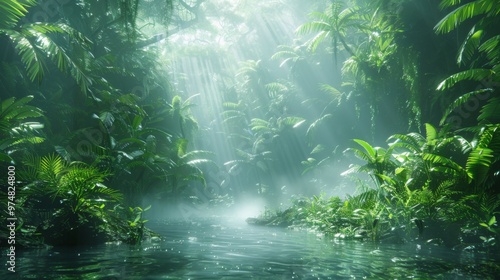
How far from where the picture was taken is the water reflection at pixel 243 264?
10.6 ft

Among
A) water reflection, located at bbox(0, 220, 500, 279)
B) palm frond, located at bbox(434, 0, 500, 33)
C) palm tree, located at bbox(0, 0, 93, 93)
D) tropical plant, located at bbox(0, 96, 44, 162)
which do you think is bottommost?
water reflection, located at bbox(0, 220, 500, 279)

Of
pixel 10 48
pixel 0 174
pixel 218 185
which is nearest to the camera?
pixel 0 174

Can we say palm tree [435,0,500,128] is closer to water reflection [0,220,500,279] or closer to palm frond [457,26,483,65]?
palm frond [457,26,483,65]

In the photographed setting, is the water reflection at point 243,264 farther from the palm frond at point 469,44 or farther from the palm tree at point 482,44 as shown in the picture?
the palm frond at point 469,44

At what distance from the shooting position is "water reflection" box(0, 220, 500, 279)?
3.22 m

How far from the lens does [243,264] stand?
151 inches

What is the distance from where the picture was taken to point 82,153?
9531 millimetres

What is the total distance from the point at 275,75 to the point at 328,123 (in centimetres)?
958

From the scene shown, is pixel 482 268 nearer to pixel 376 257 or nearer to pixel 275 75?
pixel 376 257

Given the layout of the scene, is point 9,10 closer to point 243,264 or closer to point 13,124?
point 13,124

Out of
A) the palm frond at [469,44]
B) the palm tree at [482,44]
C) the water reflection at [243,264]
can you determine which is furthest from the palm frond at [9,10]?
the palm frond at [469,44]

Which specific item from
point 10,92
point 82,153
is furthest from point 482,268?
point 10,92

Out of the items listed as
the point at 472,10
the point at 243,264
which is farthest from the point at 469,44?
the point at 243,264

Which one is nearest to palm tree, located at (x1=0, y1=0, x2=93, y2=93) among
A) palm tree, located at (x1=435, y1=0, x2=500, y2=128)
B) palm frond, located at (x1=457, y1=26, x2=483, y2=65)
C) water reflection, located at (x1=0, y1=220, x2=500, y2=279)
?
water reflection, located at (x1=0, y1=220, x2=500, y2=279)
